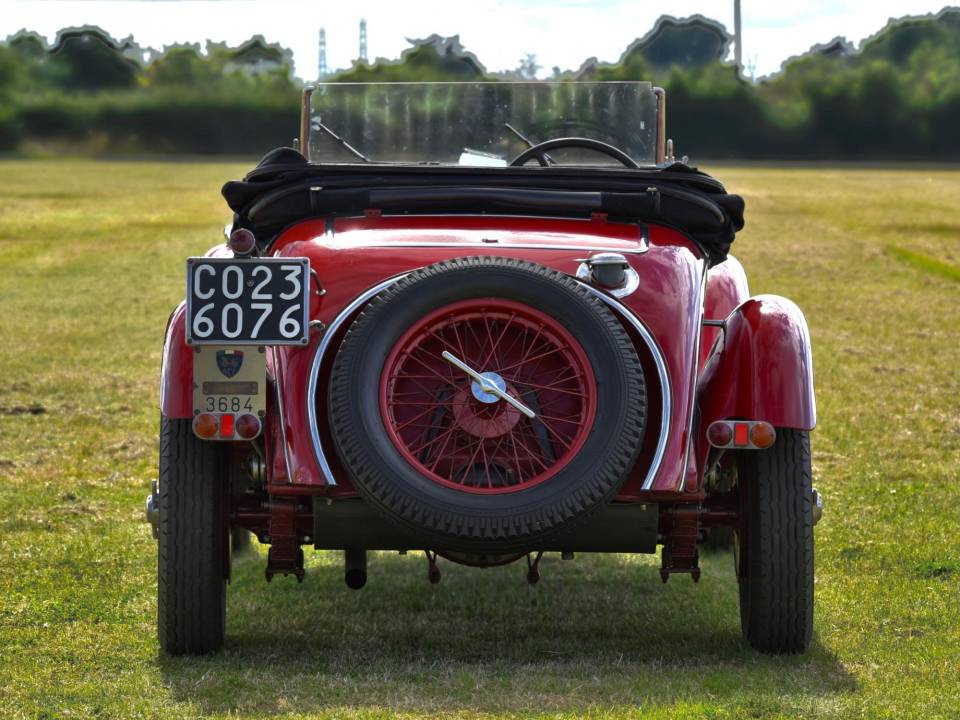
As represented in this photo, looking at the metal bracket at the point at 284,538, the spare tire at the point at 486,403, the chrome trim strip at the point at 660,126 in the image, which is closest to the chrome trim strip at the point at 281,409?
the metal bracket at the point at 284,538

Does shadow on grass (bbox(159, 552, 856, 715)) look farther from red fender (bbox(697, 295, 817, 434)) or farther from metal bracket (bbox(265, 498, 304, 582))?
red fender (bbox(697, 295, 817, 434))

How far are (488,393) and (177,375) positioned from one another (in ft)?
3.44

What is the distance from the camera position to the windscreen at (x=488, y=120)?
7.03 meters

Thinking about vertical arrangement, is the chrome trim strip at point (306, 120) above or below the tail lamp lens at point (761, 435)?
above

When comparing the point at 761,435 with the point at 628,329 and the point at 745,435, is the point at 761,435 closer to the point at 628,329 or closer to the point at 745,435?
the point at 745,435

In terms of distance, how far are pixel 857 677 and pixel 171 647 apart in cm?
214

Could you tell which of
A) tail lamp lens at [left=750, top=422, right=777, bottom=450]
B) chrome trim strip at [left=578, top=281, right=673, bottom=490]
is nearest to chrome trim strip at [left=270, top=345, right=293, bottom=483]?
chrome trim strip at [left=578, top=281, right=673, bottom=490]

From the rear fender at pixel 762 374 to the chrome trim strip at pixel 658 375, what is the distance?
0.22m

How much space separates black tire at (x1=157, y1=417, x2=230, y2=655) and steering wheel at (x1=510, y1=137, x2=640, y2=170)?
233 centimetres

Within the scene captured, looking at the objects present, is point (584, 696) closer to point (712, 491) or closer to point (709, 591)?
point (712, 491)

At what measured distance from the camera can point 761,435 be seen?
15.2 ft

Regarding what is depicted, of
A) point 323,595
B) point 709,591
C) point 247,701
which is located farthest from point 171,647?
point 709,591

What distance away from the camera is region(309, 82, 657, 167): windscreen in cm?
703

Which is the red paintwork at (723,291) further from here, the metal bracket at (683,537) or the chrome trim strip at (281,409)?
the chrome trim strip at (281,409)
